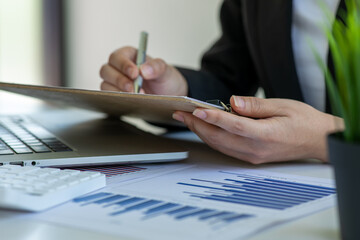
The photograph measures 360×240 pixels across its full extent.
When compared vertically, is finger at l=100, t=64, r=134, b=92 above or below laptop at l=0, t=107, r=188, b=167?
above

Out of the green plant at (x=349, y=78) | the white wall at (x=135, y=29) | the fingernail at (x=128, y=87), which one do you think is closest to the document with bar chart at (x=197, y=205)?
the green plant at (x=349, y=78)

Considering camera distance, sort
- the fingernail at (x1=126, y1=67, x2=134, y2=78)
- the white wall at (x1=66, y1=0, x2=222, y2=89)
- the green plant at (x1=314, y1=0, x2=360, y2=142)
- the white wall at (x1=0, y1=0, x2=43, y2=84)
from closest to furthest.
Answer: the green plant at (x1=314, y1=0, x2=360, y2=142)
the fingernail at (x1=126, y1=67, x2=134, y2=78)
the white wall at (x1=66, y1=0, x2=222, y2=89)
the white wall at (x1=0, y1=0, x2=43, y2=84)

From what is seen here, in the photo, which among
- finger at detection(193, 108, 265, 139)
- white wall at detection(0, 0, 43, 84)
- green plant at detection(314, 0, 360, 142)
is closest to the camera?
green plant at detection(314, 0, 360, 142)

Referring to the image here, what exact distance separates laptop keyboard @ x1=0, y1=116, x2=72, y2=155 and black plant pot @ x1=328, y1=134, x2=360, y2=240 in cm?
39

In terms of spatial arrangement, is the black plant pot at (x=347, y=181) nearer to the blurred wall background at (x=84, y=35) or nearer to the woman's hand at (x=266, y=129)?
the woman's hand at (x=266, y=129)

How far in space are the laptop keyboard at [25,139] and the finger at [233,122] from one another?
19 centimetres

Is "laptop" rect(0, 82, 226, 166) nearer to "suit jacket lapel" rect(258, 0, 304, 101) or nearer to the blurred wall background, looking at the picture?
"suit jacket lapel" rect(258, 0, 304, 101)

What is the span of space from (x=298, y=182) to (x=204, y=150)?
0.24 metres

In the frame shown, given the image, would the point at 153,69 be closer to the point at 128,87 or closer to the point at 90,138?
the point at 128,87

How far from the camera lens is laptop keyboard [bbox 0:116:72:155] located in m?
0.65

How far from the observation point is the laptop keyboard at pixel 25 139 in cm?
65

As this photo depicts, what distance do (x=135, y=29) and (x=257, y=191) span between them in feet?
7.55

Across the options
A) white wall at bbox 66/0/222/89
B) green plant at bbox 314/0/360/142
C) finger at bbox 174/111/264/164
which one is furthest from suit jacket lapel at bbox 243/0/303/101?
white wall at bbox 66/0/222/89

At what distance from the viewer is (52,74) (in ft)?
10.5
